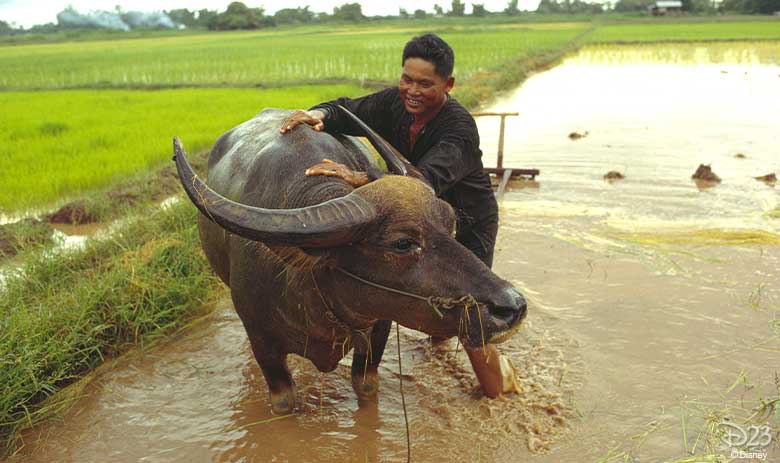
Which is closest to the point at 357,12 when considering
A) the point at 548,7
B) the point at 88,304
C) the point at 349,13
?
the point at 349,13

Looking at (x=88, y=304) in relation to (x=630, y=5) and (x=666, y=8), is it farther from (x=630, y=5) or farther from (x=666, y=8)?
(x=630, y=5)

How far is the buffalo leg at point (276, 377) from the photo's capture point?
9.04 feet

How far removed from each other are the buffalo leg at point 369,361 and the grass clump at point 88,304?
1.32 metres

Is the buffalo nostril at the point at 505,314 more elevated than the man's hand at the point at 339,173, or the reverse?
the man's hand at the point at 339,173

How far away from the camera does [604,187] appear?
6.86 meters

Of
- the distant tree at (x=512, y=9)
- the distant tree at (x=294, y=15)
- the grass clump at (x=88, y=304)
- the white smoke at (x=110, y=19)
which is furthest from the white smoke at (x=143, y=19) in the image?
the grass clump at (x=88, y=304)

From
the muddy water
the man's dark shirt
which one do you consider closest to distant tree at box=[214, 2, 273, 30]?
the muddy water

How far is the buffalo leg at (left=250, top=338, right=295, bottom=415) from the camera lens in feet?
9.04

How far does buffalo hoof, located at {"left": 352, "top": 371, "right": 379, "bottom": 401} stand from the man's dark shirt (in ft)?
2.52

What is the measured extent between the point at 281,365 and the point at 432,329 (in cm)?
98

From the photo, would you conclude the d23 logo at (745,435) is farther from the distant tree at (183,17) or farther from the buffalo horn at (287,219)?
the distant tree at (183,17)

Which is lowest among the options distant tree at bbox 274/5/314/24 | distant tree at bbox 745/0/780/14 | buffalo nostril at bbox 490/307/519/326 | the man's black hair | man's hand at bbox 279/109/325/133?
buffalo nostril at bbox 490/307/519/326

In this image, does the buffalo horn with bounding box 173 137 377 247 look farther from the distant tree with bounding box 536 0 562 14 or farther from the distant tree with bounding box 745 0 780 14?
the distant tree with bounding box 536 0 562 14

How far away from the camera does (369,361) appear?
117 inches
